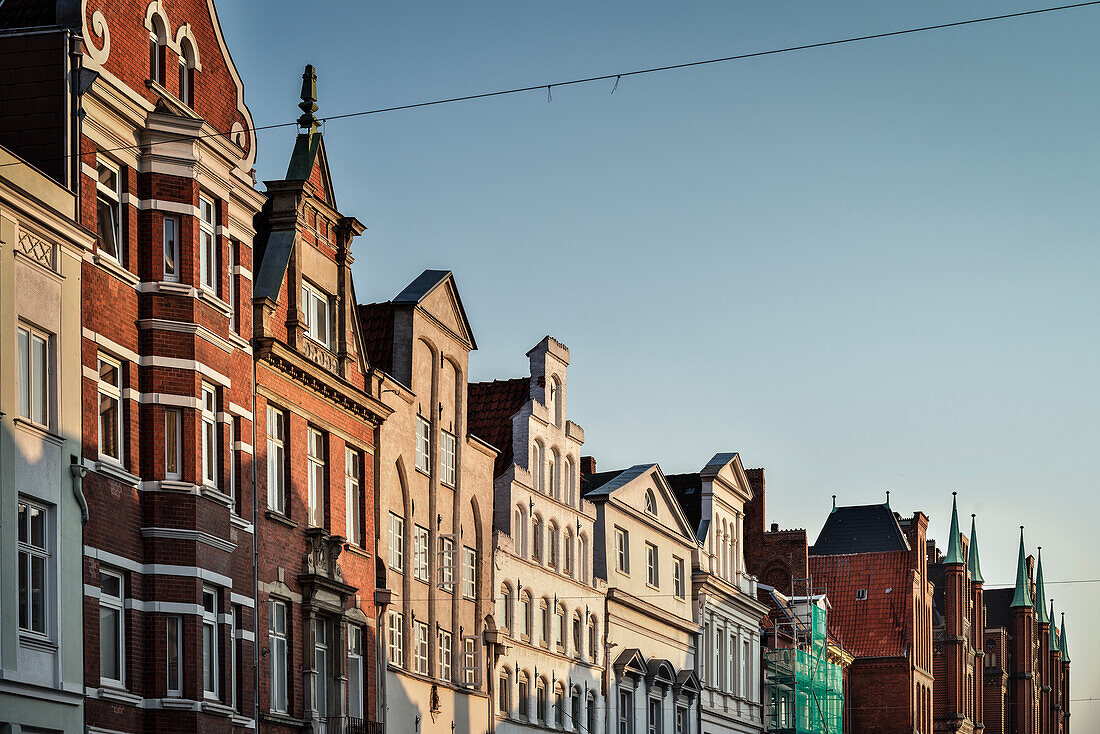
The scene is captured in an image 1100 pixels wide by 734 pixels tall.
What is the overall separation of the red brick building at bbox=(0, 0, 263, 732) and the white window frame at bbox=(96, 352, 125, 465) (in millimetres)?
41

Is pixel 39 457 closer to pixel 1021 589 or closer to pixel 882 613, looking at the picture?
pixel 882 613

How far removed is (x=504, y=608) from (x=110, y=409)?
808 inches

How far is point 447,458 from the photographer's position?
4772 centimetres

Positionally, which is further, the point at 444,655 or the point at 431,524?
the point at 444,655

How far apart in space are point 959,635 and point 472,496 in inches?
2600

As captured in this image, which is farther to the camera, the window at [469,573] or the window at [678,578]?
the window at [678,578]

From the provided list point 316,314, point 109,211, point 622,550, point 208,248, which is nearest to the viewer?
point 109,211

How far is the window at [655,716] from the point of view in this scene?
6144cm

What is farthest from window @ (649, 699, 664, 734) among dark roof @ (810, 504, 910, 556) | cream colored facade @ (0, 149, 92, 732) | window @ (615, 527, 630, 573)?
dark roof @ (810, 504, 910, 556)

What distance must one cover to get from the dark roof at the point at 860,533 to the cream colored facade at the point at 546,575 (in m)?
47.1

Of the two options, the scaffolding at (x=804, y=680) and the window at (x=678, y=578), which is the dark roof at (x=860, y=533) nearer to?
the scaffolding at (x=804, y=680)

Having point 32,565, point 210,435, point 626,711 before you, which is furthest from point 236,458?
point 626,711

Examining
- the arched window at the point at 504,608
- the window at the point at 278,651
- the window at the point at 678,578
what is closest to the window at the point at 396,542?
the arched window at the point at 504,608

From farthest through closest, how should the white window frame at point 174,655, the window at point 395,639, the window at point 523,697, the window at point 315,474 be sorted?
the window at point 523,697
the window at point 395,639
the window at point 315,474
the white window frame at point 174,655
